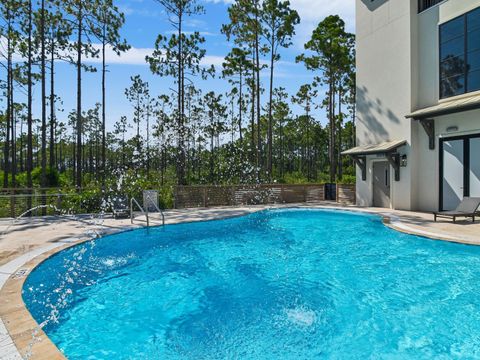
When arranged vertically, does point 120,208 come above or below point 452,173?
below

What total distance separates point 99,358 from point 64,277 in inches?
109

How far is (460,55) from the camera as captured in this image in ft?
34.6

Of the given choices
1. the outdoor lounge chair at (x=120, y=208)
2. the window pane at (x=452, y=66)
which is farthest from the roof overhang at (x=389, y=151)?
the outdoor lounge chair at (x=120, y=208)

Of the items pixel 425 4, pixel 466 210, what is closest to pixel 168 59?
pixel 425 4

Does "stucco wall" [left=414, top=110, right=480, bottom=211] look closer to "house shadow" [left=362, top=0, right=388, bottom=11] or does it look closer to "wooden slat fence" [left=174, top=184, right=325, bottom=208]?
"wooden slat fence" [left=174, top=184, right=325, bottom=208]

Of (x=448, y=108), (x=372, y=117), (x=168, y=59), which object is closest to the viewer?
(x=448, y=108)

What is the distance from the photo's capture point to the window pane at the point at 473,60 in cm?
1005

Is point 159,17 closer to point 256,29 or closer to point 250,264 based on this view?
point 256,29

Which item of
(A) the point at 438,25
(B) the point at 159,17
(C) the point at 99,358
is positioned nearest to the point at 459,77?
(A) the point at 438,25

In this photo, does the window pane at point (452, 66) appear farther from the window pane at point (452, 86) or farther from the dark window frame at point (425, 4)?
the dark window frame at point (425, 4)

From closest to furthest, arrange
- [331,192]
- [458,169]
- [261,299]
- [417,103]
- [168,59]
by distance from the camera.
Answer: [261,299] → [458,169] → [417,103] → [331,192] → [168,59]

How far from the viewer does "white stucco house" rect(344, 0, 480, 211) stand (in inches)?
407

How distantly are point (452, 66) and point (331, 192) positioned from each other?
756 cm

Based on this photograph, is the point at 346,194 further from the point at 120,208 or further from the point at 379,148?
the point at 120,208
